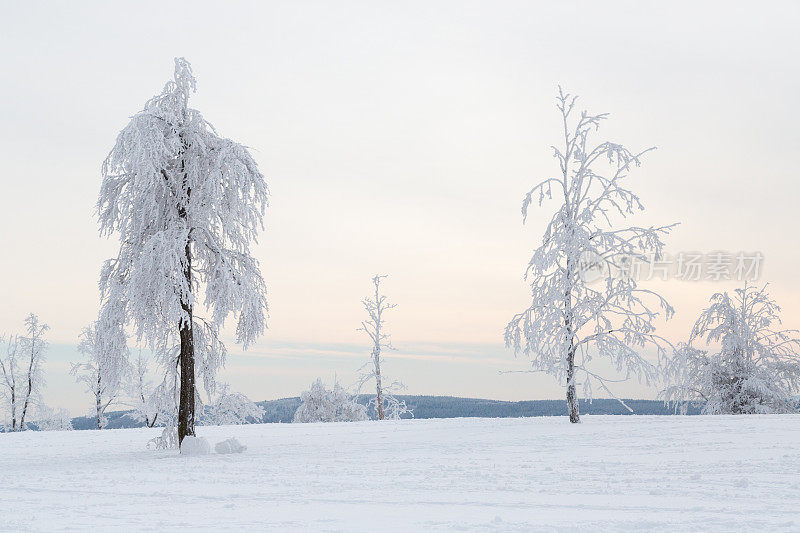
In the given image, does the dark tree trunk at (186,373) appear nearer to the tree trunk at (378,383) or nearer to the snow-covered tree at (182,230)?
the snow-covered tree at (182,230)

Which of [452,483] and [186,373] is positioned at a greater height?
[186,373]

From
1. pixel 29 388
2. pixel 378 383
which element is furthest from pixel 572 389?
pixel 29 388

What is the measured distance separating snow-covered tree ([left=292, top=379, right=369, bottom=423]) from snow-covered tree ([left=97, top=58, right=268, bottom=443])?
3075 centimetres

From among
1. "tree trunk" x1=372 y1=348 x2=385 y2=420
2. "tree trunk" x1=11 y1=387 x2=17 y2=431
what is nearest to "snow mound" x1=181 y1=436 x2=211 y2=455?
"tree trunk" x1=372 y1=348 x2=385 y2=420

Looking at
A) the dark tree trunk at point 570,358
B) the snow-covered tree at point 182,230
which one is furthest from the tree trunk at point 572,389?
the snow-covered tree at point 182,230

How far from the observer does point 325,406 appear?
157ft

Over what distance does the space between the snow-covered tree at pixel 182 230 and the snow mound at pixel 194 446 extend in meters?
1.00

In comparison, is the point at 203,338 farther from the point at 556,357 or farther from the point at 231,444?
the point at 556,357

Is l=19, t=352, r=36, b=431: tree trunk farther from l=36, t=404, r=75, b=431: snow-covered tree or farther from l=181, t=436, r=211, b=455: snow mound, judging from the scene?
l=181, t=436, r=211, b=455: snow mound

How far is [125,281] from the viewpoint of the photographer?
16109 mm

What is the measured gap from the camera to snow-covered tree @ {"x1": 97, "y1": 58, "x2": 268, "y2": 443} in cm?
1559

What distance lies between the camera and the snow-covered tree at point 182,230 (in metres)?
15.6

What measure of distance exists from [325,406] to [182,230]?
34.0 m

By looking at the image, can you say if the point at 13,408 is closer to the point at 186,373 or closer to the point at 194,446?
the point at 186,373
